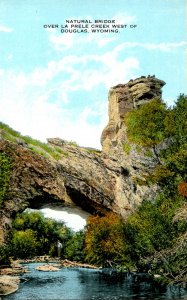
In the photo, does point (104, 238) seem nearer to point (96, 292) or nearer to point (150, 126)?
point (150, 126)

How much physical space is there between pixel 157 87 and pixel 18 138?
18.9m

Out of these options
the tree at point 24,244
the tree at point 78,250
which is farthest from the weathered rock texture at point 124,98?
the tree at point 24,244

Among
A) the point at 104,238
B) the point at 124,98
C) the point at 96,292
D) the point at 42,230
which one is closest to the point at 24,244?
the point at 42,230

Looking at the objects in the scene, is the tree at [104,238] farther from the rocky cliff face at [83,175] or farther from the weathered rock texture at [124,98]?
the weathered rock texture at [124,98]

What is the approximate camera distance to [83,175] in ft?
100

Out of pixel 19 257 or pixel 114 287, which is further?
pixel 19 257

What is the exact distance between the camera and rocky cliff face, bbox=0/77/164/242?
1054 inches

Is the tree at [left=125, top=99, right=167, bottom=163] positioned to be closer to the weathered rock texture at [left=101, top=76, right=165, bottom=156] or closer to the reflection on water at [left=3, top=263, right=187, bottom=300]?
the reflection on water at [left=3, top=263, right=187, bottom=300]

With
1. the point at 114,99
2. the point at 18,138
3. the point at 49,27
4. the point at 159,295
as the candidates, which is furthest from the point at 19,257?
the point at 49,27

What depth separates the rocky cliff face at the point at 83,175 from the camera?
26766 millimetres

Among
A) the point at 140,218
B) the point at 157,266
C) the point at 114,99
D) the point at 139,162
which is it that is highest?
the point at 114,99

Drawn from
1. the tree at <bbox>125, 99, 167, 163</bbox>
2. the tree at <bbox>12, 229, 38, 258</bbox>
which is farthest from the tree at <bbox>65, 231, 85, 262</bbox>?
the tree at <bbox>125, 99, 167, 163</bbox>

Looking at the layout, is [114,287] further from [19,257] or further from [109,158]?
[19,257]

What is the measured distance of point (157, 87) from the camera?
41.7m
